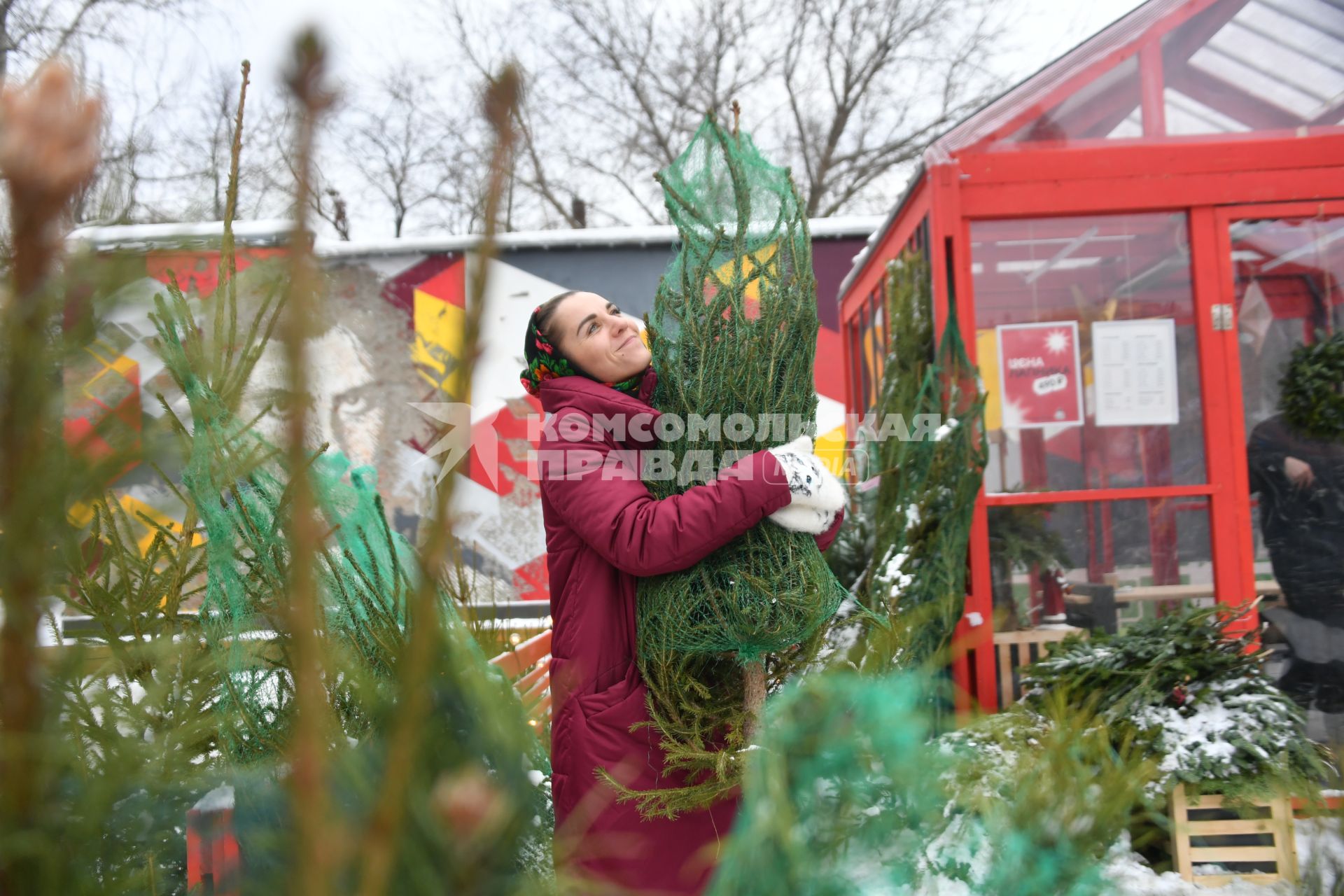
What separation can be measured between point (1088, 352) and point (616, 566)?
276cm

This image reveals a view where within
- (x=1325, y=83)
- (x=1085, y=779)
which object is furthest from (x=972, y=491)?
(x=1085, y=779)

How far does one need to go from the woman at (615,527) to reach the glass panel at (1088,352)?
2.29m

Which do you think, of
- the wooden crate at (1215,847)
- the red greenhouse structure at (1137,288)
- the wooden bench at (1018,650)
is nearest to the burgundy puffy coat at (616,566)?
the wooden crate at (1215,847)

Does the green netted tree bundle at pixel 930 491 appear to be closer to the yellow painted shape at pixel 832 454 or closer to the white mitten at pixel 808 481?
the yellow painted shape at pixel 832 454

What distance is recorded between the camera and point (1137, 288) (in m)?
3.53

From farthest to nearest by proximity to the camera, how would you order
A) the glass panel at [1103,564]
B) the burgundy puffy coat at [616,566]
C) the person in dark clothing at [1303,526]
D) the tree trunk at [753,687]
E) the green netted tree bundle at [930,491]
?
1. the glass panel at [1103,564]
2. the person in dark clothing at [1303,526]
3. the green netted tree bundle at [930,491]
4. the tree trunk at [753,687]
5. the burgundy puffy coat at [616,566]

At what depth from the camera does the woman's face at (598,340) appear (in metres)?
1.66

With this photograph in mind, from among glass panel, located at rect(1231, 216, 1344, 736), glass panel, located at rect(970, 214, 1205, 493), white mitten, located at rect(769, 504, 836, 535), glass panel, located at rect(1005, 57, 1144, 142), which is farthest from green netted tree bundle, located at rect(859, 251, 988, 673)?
white mitten, located at rect(769, 504, 836, 535)

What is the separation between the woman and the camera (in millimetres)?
1444

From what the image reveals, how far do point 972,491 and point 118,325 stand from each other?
2.99 metres

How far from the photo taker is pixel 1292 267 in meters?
3.47

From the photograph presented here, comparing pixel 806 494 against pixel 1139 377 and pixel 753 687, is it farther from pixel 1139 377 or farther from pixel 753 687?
pixel 1139 377

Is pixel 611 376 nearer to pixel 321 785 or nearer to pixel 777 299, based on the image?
pixel 777 299

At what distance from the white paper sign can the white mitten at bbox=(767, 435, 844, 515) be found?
2.48 m
